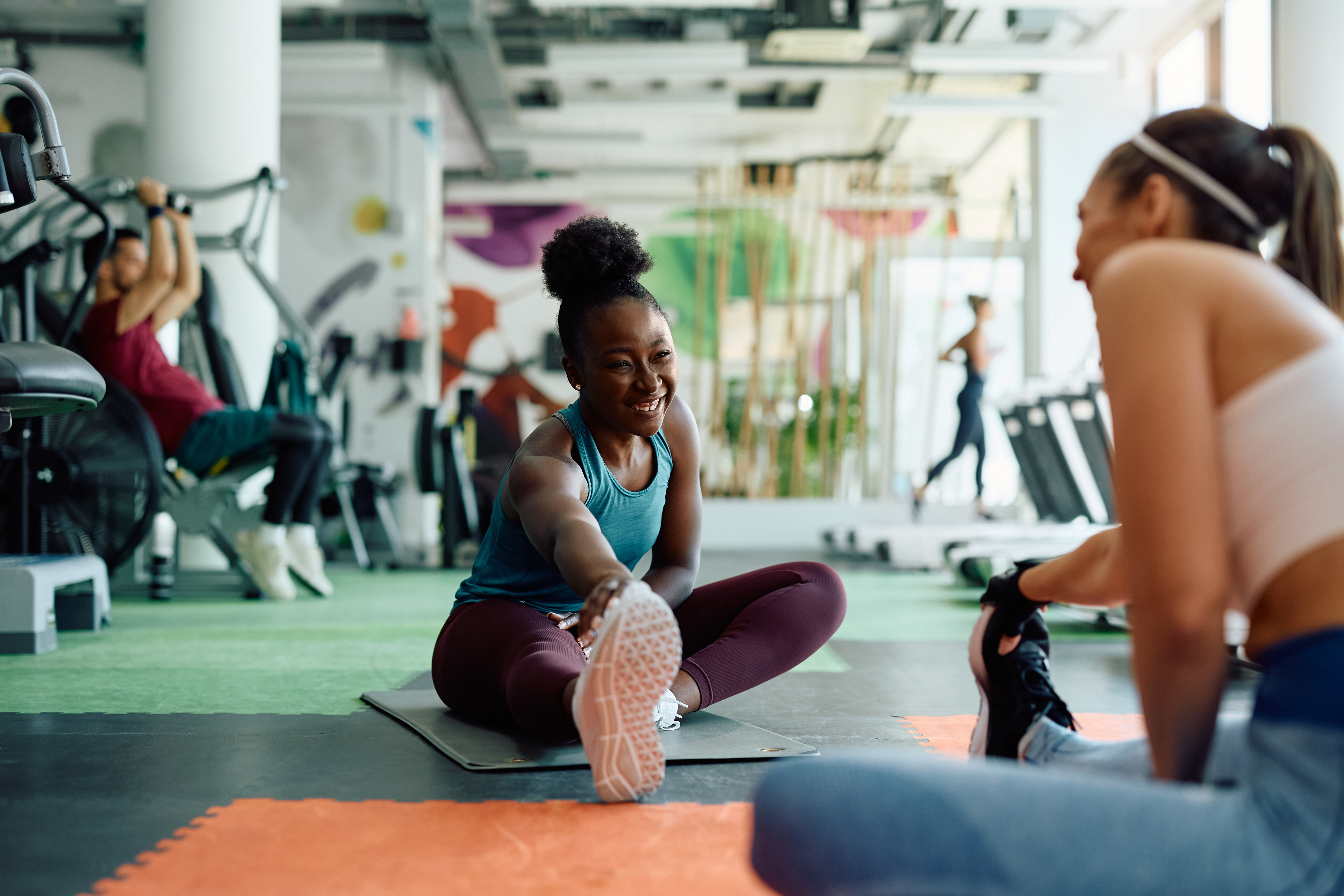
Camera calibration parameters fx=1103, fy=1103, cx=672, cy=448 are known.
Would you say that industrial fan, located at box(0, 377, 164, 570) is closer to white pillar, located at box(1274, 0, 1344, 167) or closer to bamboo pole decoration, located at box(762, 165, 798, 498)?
white pillar, located at box(1274, 0, 1344, 167)

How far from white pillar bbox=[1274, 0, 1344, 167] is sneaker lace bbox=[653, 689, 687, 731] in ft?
16.6

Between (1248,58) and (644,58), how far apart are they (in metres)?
3.84

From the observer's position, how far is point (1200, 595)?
32.5 inches

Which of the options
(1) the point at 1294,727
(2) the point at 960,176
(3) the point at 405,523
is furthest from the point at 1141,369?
(2) the point at 960,176

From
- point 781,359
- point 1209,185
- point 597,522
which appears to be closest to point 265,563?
point 597,522

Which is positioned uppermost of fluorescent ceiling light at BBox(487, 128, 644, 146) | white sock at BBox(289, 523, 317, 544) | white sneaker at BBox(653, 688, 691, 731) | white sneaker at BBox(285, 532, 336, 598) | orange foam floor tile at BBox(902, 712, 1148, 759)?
fluorescent ceiling light at BBox(487, 128, 644, 146)

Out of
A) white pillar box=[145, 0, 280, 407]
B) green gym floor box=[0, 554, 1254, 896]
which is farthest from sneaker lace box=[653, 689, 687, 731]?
white pillar box=[145, 0, 280, 407]

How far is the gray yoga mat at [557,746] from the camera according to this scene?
1637mm

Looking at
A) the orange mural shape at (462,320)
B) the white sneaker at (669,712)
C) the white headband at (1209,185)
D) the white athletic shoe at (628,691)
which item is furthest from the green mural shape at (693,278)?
the white headband at (1209,185)

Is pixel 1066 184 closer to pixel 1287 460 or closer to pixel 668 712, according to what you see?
pixel 668 712

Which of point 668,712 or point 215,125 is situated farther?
point 215,125

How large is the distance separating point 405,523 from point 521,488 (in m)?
6.96

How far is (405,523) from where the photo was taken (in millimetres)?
8289

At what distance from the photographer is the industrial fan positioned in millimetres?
3613
